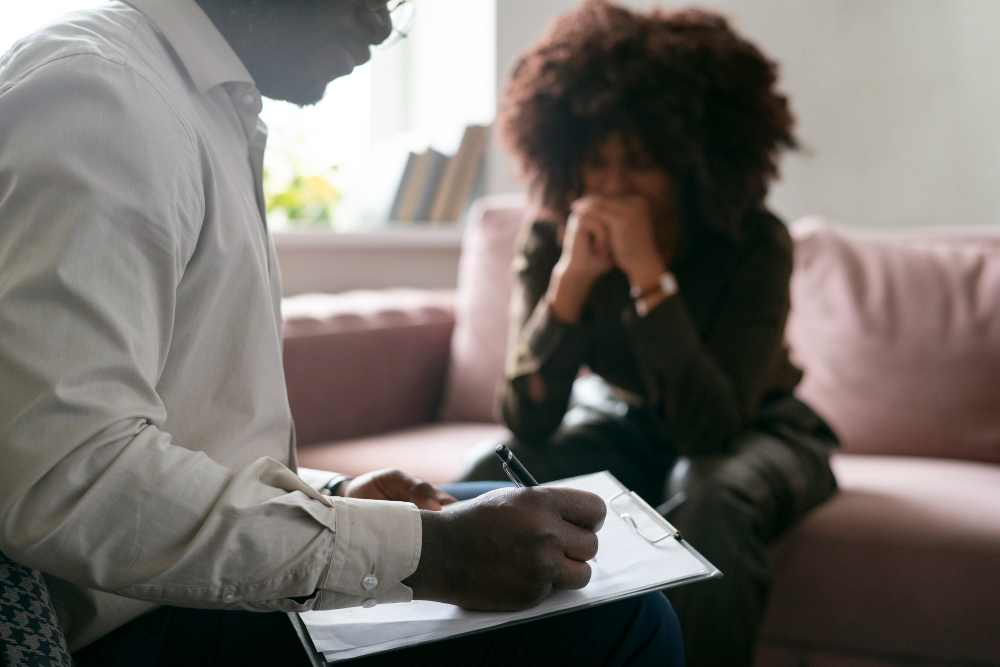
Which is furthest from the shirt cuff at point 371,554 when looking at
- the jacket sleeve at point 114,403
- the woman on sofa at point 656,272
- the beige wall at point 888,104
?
the beige wall at point 888,104

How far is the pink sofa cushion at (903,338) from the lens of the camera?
55.2 inches

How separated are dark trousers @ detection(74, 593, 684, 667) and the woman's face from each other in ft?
2.85

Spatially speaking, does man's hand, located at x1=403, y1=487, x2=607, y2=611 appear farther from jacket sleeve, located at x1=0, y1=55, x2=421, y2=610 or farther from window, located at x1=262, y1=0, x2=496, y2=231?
window, located at x1=262, y1=0, x2=496, y2=231

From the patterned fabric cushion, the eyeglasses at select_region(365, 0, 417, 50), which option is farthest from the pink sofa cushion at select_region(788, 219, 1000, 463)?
the patterned fabric cushion

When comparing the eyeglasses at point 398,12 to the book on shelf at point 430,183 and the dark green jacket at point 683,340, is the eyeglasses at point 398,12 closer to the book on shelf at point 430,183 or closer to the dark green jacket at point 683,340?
the dark green jacket at point 683,340

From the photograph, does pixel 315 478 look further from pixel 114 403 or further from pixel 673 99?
pixel 673 99

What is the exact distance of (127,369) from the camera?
47 centimetres

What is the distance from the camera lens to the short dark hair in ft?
4.33

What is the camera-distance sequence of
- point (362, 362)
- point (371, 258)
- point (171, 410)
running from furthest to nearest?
point (371, 258) < point (362, 362) < point (171, 410)

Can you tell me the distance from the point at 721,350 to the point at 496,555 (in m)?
0.80

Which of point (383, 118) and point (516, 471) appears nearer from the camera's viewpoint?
point (516, 471)

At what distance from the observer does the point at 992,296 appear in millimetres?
1423

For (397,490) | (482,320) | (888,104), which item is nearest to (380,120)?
(482,320)

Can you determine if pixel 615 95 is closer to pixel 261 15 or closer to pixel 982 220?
pixel 261 15
